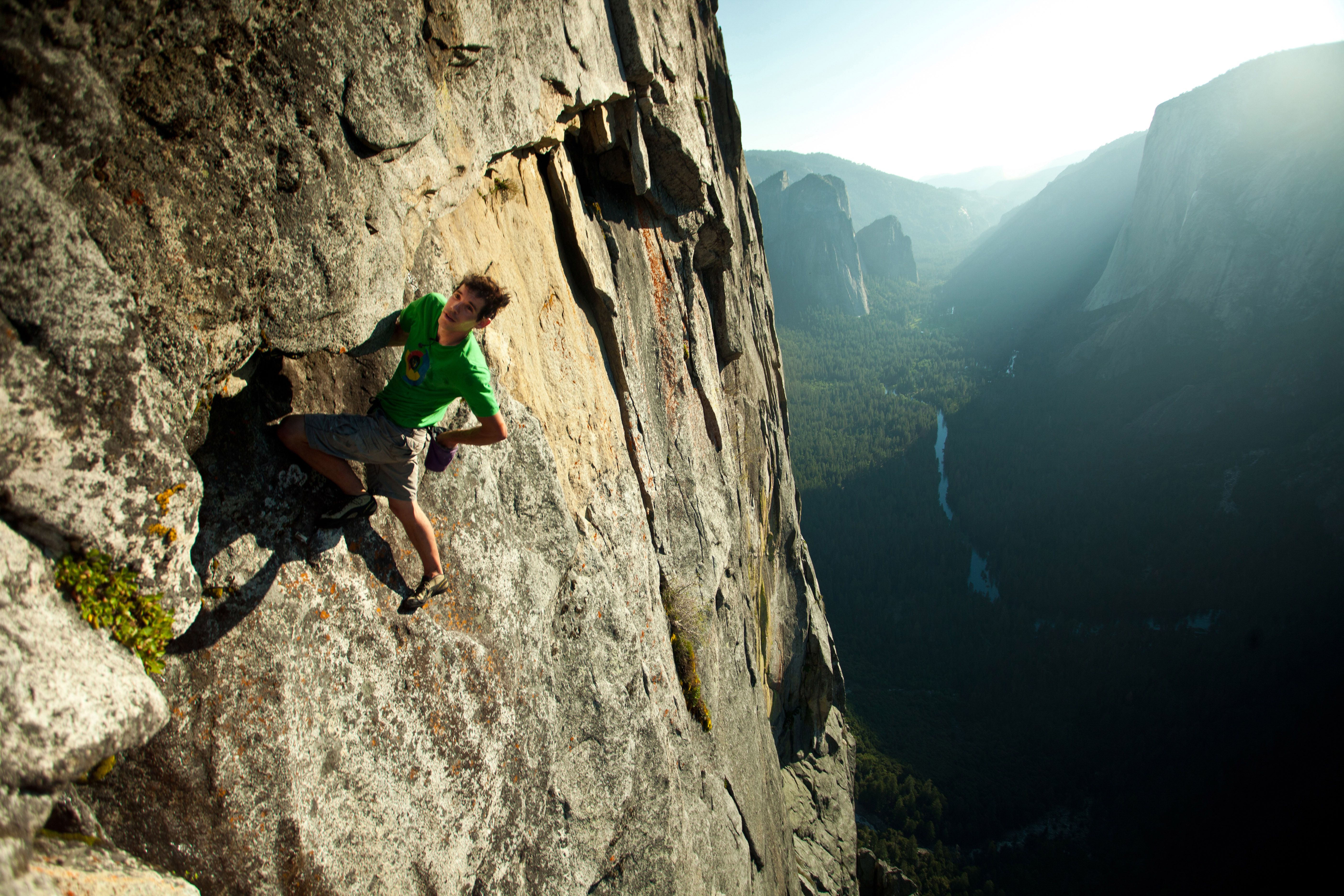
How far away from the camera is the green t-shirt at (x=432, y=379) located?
4.46 metres

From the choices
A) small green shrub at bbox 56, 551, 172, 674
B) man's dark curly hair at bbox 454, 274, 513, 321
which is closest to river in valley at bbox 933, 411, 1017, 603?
man's dark curly hair at bbox 454, 274, 513, 321

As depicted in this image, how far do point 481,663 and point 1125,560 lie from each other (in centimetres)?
9280

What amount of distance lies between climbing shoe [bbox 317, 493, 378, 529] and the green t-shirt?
2.20 feet

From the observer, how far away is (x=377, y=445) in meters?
4.45

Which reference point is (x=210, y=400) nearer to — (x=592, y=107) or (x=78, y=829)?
(x=78, y=829)

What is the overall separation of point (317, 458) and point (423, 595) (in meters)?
1.38

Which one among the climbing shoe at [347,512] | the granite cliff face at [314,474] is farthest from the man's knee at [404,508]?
the granite cliff face at [314,474]

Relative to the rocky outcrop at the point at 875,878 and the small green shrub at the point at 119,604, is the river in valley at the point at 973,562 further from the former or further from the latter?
the small green shrub at the point at 119,604

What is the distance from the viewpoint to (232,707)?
3824 mm

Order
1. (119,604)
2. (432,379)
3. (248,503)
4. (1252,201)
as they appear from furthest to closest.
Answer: (1252,201) < (432,379) < (248,503) < (119,604)

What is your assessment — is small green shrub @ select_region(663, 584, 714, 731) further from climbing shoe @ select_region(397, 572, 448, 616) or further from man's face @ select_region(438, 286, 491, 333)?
man's face @ select_region(438, 286, 491, 333)

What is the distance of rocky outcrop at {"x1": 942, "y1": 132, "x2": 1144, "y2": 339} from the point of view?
14238 cm

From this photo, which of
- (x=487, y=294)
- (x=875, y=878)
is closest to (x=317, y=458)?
Answer: (x=487, y=294)

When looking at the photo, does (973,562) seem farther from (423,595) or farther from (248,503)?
(248,503)
